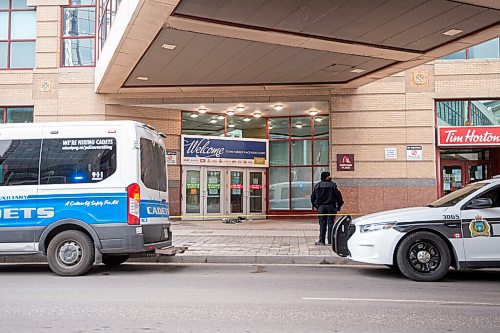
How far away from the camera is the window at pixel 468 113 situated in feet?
60.6

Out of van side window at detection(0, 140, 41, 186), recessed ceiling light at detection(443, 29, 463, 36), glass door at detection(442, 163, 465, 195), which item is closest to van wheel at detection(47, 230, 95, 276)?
van side window at detection(0, 140, 41, 186)

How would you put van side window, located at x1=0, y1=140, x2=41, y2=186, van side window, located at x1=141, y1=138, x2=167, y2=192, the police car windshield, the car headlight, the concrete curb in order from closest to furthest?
the car headlight
the police car windshield
van side window, located at x1=0, y1=140, x2=41, y2=186
van side window, located at x1=141, y1=138, x2=167, y2=192
the concrete curb

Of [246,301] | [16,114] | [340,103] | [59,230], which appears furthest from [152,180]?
[16,114]

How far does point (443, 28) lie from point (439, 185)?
26.4 ft

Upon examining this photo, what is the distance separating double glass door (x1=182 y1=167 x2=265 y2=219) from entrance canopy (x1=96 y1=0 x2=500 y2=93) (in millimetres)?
4406

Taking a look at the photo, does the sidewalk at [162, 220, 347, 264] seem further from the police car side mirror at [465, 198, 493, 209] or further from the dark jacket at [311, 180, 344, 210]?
the police car side mirror at [465, 198, 493, 209]

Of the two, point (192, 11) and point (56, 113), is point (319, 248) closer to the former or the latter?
point (192, 11)

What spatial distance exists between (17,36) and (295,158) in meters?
11.6

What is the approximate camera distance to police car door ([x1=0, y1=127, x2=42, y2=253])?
344 inches

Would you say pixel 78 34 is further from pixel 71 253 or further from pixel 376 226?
pixel 376 226

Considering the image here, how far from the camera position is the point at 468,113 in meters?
18.6

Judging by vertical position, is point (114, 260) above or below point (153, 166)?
below

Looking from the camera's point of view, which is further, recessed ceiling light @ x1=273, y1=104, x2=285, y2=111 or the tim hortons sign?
recessed ceiling light @ x1=273, y1=104, x2=285, y2=111

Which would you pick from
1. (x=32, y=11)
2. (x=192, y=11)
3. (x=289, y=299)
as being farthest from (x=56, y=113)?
(x=289, y=299)
